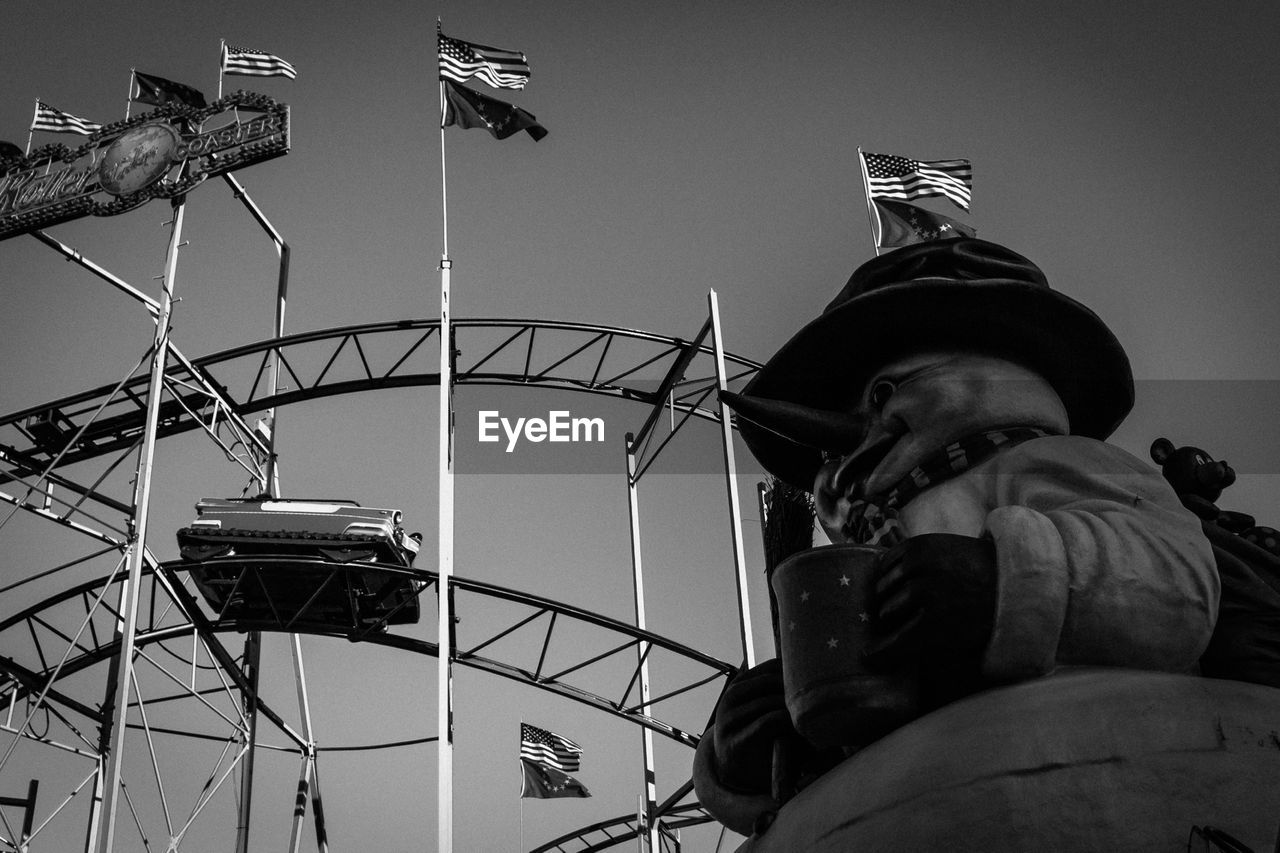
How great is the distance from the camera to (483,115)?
12.3 meters

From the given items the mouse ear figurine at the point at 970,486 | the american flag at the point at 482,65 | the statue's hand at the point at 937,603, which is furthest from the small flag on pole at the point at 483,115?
the statue's hand at the point at 937,603

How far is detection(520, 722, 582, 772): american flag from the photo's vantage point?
16234 millimetres

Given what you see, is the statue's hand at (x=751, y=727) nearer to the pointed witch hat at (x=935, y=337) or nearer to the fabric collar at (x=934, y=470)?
the fabric collar at (x=934, y=470)

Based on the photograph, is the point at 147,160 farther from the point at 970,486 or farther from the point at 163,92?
the point at 970,486

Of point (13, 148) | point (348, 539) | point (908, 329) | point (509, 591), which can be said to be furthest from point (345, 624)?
point (908, 329)

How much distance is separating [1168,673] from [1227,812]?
265 mm

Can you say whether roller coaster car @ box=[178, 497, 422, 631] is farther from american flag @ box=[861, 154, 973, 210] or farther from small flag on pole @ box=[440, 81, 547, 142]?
american flag @ box=[861, 154, 973, 210]

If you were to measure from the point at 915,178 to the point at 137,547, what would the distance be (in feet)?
23.1

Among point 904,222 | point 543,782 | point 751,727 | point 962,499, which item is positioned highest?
point 904,222

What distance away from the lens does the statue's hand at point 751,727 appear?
85.0 inches

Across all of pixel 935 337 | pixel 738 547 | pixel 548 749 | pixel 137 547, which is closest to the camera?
pixel 935 337

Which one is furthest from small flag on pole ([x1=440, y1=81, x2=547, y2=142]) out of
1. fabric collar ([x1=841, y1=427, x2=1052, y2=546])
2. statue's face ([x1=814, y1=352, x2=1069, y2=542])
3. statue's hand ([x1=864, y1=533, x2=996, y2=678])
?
statue's hand ([x1=864, y1=533, x2=996, y2=678])

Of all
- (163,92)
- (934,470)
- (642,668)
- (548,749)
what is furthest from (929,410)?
(548,749)

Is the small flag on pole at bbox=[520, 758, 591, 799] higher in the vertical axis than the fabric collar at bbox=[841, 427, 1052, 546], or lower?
higher
